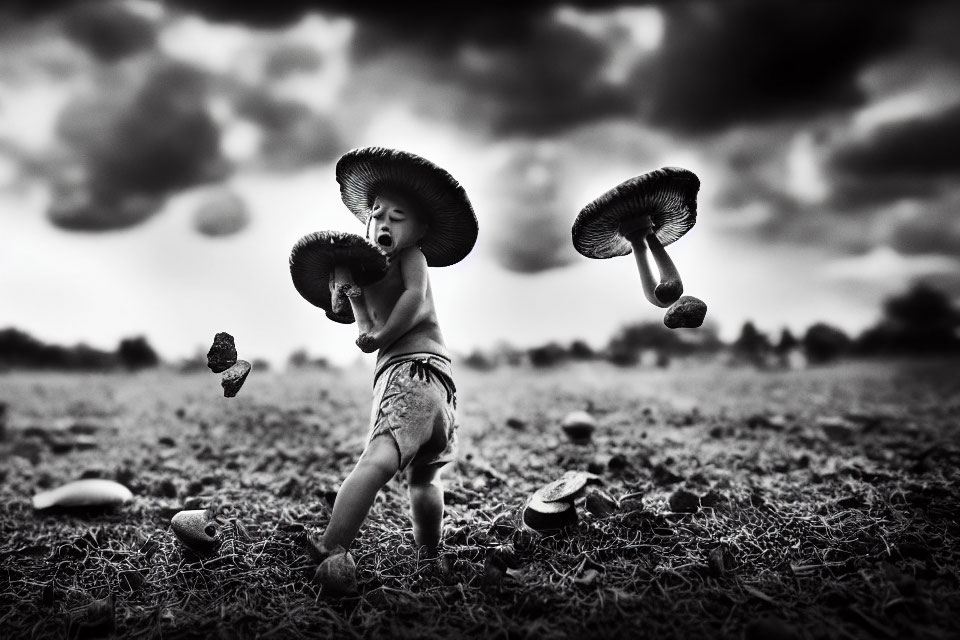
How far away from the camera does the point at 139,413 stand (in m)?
7.44

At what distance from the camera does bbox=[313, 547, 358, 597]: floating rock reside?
2670 millimetres

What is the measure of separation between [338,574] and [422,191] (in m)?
2.13

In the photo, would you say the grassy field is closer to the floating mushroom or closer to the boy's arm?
the boy's arm

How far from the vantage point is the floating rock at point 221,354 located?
2.94 meters

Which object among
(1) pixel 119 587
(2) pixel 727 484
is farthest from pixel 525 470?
(1) pixel 119 587

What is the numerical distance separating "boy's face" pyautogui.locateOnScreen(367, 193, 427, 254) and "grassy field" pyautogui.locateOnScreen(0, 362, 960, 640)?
185 cm

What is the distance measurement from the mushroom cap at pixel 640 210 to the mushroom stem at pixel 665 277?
16cm

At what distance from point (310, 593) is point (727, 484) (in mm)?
3089

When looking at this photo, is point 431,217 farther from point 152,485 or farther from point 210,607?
point 152,485

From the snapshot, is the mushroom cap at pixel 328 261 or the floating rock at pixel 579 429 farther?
the floating rock at pixel 579 429

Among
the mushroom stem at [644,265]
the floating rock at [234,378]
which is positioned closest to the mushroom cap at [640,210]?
the mushroom stem at [644,265]

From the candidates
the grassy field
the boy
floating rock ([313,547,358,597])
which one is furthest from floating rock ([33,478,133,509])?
the boy

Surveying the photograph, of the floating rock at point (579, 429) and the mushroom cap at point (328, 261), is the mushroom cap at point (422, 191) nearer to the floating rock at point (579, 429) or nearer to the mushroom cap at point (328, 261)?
the mushroom cap at point (328, 261)

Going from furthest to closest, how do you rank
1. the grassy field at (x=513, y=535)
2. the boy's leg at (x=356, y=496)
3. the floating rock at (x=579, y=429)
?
the floating rock at (x=579, y=429) → the boy's leg at (x=356, y=496) → the grassy field at (x=513, y=535)
